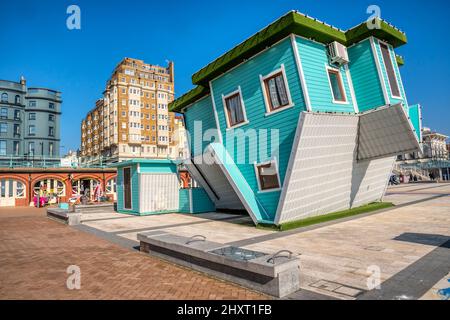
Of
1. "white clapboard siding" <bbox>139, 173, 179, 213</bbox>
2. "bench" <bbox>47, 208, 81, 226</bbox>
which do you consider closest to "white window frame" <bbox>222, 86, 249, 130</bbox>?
"white clapboard siding" <bbox>139, 173, 179, 213</bbox>

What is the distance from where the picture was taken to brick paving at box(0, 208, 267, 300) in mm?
5688

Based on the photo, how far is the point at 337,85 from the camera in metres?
13.1

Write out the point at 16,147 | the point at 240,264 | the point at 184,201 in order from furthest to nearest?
the point at 16,147 < the point at 184,201 < the point at 240,264

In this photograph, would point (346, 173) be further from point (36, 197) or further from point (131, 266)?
point (36, 197)

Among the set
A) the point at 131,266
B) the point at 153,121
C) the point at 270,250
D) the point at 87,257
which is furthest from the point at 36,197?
the point at 153,121

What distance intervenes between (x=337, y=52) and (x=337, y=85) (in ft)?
4.87

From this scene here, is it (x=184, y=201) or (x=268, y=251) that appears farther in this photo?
(x=184, y=201)

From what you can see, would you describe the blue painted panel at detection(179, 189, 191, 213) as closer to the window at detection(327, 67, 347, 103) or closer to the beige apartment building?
the window at detection(327, 67, 347, 103)

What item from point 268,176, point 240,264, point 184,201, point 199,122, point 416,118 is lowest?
point 240,264

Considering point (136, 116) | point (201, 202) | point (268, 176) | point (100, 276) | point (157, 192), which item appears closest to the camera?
point (100, 276)

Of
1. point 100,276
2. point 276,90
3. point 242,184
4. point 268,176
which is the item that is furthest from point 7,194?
point 276,90

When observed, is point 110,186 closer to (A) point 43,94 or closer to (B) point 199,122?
(B) point 199,122

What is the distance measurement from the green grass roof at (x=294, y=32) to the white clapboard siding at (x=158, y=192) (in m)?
9.01

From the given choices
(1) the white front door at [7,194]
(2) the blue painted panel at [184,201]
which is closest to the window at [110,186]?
(1) the white front door at [7,194]
